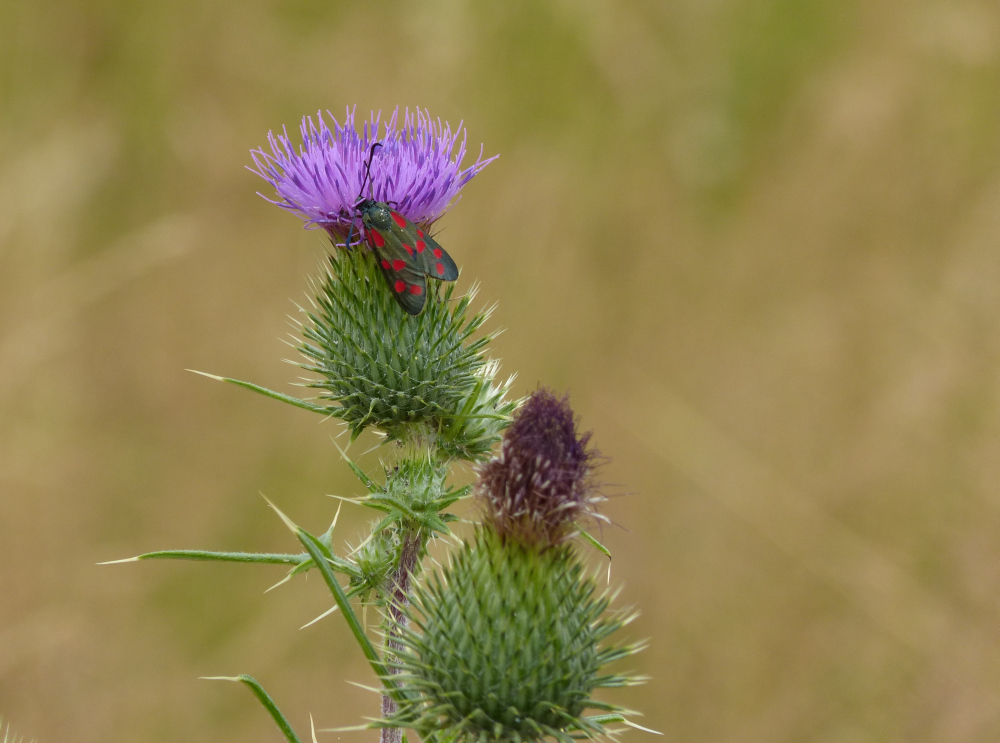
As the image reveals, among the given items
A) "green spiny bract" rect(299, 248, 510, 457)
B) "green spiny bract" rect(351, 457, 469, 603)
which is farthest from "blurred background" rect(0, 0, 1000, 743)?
"green spiny bract" rect(351, 457, 469, 603)

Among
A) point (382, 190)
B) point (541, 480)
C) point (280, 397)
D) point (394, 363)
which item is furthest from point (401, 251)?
point (541, 480)

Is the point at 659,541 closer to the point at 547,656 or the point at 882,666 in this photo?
the point at 882,666

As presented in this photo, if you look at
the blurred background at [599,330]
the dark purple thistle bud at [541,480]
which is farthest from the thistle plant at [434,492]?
the blurred background at [599,330]

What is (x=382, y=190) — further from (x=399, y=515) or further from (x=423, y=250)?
(x=399, y=515)

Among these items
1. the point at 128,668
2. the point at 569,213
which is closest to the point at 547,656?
the point at 128,668

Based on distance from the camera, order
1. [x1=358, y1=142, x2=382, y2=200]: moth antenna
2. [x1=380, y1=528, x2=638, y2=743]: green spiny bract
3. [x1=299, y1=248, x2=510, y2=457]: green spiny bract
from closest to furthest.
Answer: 1. [x1=380, y1=528, x2=638, y2=743]: green spiny bract
2. [x1=299, y1=248, x2=510, y2=457]: green spiny bract
3. [x1=358, y1=142, x2=382, y2=200]: moth antenna

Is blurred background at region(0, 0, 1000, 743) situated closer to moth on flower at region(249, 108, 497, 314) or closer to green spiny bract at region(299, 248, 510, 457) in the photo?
moth on flower at region(249, 108, 497, 314)
